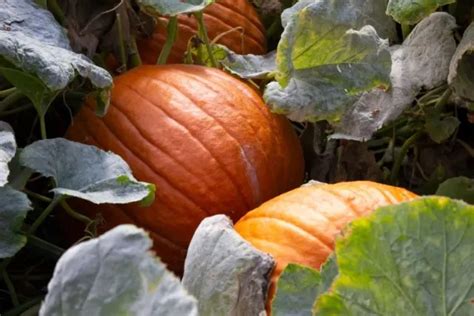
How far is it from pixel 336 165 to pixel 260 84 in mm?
159

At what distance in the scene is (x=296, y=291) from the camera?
85 centimetres

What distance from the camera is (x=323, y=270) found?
814mm

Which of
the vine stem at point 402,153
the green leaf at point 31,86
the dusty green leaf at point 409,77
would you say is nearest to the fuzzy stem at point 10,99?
the green leaf at point 31,86

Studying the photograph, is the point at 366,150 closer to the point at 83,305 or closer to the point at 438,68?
the point at 438,68

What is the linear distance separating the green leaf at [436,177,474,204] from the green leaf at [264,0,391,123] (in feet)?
0.48

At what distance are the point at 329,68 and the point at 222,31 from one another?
1.23 feet

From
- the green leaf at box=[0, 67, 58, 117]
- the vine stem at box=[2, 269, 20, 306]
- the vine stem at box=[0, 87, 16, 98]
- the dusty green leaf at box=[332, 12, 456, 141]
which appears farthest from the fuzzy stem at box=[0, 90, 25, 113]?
the dusty green leaf at box=[332, 12, 456, 141]

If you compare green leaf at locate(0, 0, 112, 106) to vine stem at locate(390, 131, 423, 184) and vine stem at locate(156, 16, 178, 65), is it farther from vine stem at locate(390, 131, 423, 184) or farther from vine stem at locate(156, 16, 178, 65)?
vine stem at locate(390, 131, 423, 184)

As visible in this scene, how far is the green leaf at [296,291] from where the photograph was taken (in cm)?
84

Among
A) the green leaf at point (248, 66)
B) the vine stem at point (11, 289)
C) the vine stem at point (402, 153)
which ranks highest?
the green leaf at point (248, 66)

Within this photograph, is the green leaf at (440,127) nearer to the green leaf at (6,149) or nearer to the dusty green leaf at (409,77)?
the dusty green leaf at (409,77)

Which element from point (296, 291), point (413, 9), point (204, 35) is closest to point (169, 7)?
point (204, 35)

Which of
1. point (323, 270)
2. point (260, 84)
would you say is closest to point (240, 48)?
point (260, 84)

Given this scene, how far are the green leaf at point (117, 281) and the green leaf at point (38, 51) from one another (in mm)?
490
